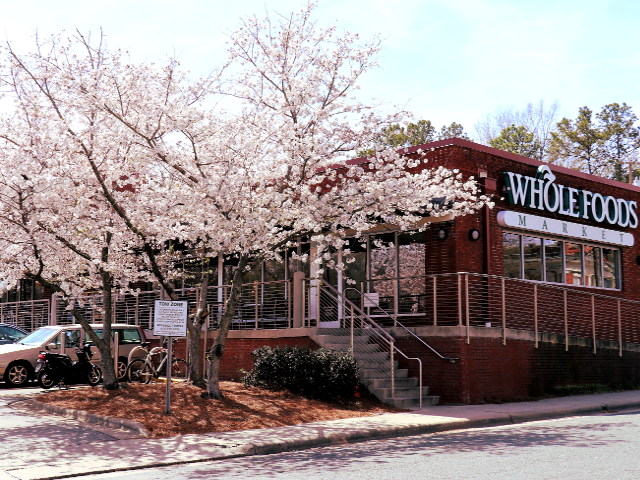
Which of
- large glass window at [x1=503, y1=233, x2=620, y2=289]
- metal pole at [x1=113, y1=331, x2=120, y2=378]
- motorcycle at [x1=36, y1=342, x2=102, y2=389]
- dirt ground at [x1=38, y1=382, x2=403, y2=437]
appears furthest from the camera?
large glass window at [x1=503, y1=233, x2=620, y2=289]

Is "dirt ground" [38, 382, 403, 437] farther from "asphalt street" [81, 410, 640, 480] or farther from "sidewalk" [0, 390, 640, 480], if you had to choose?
"asphalt street" [81, 410, 640, 480]

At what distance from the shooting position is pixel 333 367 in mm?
14383

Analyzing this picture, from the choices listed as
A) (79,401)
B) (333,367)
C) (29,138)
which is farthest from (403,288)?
(29,138)

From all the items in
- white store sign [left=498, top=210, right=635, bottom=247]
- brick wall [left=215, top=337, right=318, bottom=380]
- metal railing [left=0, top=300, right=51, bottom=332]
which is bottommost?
brick wall [left=215, top=337, right=318, bottom=380]

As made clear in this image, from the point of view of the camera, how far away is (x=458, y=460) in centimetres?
862

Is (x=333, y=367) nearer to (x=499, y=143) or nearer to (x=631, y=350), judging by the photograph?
(x=631, y=350)

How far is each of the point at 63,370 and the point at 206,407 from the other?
585cm

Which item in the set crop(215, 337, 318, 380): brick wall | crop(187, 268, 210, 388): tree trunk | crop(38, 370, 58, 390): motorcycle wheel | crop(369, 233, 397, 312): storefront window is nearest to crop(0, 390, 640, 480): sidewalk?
crop(38, 370, 58, 390): motorcycle wheel

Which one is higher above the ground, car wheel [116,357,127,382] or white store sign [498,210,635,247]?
white store sign [498,210,635,247]

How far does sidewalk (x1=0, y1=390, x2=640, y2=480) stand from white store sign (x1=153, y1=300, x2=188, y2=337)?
6.18 ft

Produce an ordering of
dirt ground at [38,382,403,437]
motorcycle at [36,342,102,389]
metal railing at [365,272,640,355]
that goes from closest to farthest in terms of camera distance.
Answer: dirt ground at [38,382,403,437], metal railing at [365,272,640,355], motorcycle at [36,342,102,389]

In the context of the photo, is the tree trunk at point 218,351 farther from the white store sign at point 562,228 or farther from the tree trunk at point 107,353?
the white store sign at point 562,228

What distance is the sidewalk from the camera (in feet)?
29.1

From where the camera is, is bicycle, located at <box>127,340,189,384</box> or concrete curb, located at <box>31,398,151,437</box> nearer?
concrete curb, located at <box>31,398,151,437</box>
